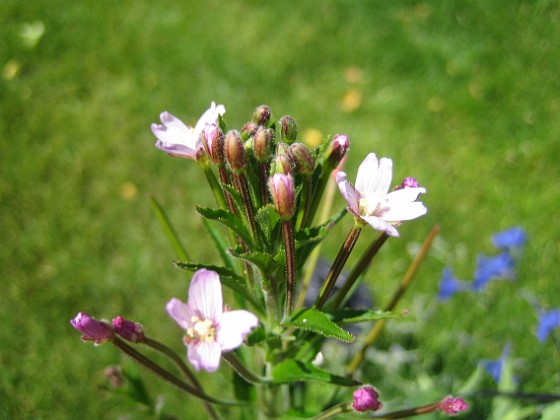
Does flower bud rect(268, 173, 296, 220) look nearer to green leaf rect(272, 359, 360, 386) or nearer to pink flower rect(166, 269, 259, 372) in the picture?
pink flower rect(166, 269, 259, 372)

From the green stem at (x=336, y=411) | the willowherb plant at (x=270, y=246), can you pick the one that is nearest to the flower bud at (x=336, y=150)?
the willowherb plant at (x=270, y=246)

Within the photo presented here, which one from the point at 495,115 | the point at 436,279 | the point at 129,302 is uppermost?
the point at 495,115

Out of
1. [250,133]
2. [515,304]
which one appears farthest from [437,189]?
[250,133]

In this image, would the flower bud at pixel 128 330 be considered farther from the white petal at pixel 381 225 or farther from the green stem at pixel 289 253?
the white petal at pixel 381 225

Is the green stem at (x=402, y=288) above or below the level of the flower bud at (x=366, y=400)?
above

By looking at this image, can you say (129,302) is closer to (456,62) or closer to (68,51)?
(68,51)

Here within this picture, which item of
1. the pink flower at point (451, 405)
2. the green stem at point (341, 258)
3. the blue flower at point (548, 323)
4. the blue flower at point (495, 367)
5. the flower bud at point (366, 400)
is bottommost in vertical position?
the flower bud at point (366, 400)
